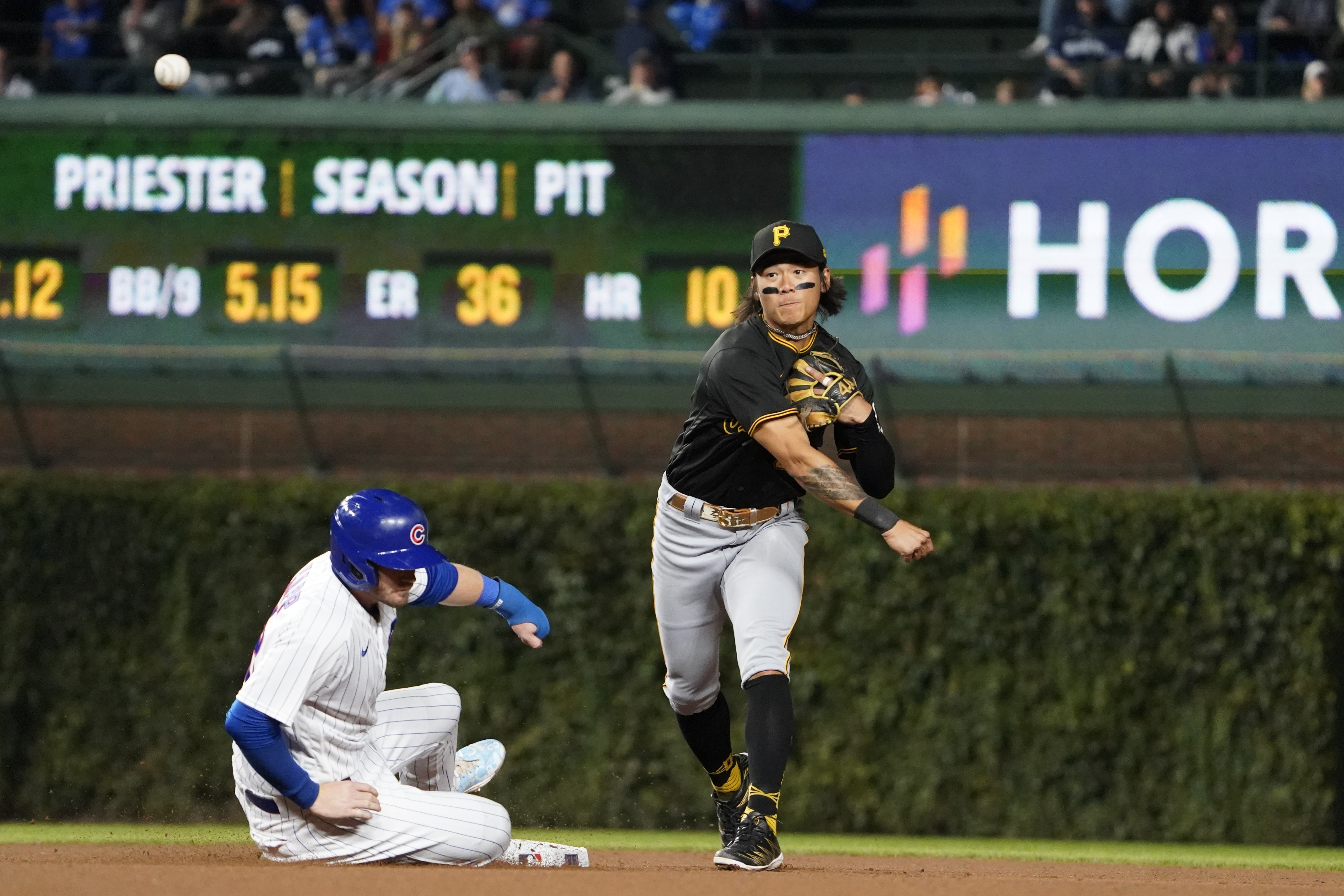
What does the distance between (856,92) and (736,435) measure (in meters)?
7.49

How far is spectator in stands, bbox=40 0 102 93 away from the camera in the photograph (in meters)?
12.4

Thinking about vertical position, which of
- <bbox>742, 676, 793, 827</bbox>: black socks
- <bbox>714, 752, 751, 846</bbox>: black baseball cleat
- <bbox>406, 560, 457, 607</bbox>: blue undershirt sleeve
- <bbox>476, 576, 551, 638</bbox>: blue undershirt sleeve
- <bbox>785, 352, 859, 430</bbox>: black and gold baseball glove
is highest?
<bbox>785, 352, 859, 430</bbox>: black and gold baseball glove

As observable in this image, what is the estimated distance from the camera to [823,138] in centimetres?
1152

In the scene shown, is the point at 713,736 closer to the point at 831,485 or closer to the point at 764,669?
the point at 764,669

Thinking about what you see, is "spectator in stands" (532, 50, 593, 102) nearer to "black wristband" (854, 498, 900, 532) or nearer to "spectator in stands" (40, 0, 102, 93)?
"spectator in stands" (40, 0, 102, 93)

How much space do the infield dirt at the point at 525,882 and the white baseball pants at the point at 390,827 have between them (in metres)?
0.11

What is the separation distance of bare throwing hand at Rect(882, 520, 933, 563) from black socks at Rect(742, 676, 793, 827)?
1.72ft

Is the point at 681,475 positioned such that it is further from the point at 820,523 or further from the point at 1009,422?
the point at 1009,422

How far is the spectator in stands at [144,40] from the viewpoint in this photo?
12.3m

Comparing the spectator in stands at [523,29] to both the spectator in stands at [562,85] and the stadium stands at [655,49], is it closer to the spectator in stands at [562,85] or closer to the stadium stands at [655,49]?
the stadium stands at [655,49]

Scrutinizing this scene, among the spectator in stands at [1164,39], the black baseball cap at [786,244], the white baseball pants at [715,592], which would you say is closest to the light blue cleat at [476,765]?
the white baseball pants at [715,592]

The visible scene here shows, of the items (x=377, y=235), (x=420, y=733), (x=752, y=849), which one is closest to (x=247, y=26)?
(x=377, y=235)

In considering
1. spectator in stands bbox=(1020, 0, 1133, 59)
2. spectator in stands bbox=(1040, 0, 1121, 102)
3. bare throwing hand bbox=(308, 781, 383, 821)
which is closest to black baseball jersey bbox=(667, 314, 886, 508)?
bare throwing hand bbox=(308, 781, 383, 821)

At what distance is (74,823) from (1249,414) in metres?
7.29
